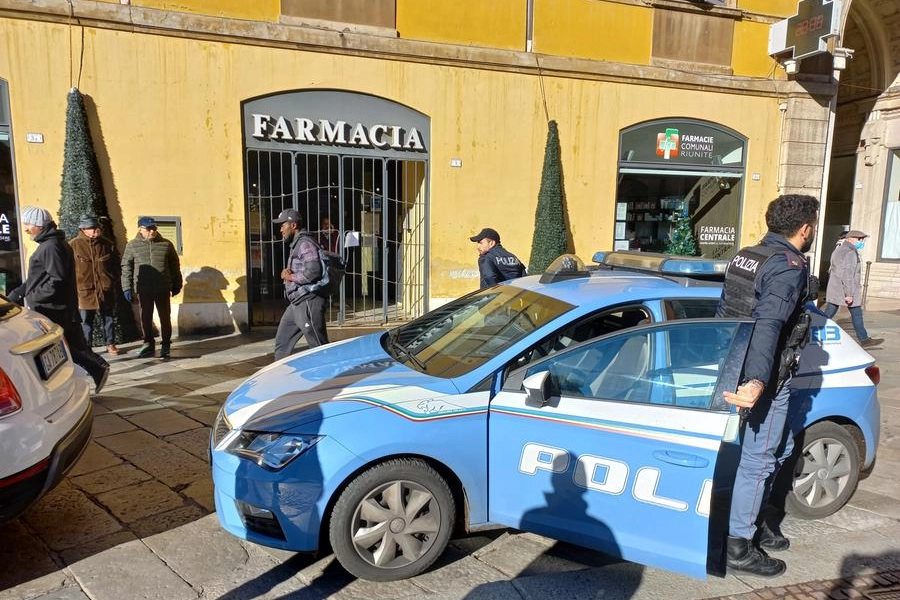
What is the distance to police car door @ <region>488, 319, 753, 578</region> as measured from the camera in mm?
2949

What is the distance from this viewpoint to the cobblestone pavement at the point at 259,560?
3.03m

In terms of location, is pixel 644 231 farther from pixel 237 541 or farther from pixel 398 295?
pixel 237 541

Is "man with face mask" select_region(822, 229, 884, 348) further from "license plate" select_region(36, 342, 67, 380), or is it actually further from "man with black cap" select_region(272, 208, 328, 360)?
"license plate" select_region(36, 342, 67, 380)

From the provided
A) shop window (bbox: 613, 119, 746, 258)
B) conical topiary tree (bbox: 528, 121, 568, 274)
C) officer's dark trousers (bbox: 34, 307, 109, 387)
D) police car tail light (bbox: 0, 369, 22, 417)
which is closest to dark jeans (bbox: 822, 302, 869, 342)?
shop window (bbox: 613, 119, 746, 258)

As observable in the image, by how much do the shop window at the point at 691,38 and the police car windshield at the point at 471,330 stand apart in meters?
8.56

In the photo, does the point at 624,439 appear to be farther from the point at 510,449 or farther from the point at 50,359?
the point at 50,359

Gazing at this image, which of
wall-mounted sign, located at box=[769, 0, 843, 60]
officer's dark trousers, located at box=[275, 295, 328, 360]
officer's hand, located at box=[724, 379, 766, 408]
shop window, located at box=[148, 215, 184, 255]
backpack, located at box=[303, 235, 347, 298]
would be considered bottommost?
officer's dark trousers, located at box=[275, 295, 328, 360]

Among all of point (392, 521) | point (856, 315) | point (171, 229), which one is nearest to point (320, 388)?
point (392, 521)

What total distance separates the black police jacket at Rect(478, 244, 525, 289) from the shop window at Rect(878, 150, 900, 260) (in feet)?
40.4

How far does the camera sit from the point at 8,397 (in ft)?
9.66

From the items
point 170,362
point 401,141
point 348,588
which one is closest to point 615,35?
point 401,141

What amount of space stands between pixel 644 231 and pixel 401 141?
16.1 feet

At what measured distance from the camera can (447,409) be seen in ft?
10.1

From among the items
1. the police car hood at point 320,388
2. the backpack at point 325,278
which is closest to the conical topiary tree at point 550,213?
the backpack at point 325,278
